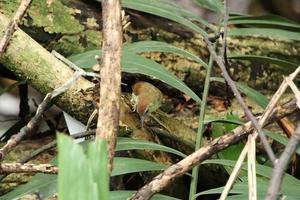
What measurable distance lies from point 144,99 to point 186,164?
18.2 inches

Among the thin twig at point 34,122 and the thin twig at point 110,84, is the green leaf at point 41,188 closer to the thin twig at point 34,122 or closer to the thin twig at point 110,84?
the thin twig at point 34,122

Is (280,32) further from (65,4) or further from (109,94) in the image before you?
(109,94)

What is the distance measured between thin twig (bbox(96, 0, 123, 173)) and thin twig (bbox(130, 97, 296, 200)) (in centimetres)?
7

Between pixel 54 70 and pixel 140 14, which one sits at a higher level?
pixel 140 14

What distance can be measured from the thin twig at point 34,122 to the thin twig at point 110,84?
19 cm

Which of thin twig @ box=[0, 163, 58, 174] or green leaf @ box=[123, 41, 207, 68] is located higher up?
green leaf @ box=[123, 41, 207, 68]

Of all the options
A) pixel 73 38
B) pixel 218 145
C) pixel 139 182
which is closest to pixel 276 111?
pixel 218 145

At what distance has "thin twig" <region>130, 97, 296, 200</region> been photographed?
2.72 feet

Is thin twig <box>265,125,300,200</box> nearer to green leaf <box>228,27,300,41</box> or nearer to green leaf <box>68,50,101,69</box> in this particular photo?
green leaf <box>68,50,101,69</box>

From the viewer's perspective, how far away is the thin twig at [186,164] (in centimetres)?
83

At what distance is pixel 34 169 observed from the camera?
2.93 feet

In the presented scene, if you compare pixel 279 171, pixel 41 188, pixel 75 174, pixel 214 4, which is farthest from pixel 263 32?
pixel 75 174

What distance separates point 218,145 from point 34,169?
0.27m

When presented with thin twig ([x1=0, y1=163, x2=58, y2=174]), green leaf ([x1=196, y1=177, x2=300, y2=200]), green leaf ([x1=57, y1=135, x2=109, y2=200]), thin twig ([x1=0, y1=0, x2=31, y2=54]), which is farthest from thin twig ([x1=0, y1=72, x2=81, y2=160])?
green leaf ([x1=57, y1=135, x2=109, y2=200])
